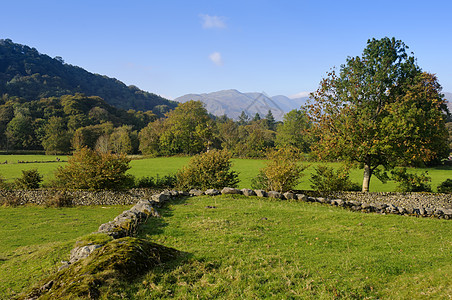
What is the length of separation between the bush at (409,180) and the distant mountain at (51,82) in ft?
445

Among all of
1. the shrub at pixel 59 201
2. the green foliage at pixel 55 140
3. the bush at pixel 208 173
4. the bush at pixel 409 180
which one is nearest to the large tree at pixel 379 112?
the bush at pixel 409 180

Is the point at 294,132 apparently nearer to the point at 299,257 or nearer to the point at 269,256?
the point at 299,257

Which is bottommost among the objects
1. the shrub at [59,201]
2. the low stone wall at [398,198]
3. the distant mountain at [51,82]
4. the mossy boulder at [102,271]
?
the shrub at [59,201]

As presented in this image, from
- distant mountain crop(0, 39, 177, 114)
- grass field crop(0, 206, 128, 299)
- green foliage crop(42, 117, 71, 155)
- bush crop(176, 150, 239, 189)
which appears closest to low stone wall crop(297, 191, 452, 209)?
bush crop(176, 150, 239, 189)

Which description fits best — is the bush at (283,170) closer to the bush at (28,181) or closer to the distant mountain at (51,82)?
the bush at (28,181)

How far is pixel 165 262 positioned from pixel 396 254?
5.25 metres

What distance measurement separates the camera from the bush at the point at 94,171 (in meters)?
19.0

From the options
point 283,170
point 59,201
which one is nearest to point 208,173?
point 283,170

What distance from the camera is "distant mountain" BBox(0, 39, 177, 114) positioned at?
12182 centimetres

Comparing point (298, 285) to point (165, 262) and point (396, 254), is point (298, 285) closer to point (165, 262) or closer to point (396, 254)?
point (165, 262)

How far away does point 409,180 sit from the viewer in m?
18.0

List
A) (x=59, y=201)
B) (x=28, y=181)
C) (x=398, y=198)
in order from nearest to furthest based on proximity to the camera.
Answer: (x=59, y=201)
(x=398, y=198)
(x=28, y=181)

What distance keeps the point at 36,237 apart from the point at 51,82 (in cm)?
15506

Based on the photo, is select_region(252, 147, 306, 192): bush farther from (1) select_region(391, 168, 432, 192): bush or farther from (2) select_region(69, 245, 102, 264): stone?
(2) select_region(69, 245, 102, 264): stone
